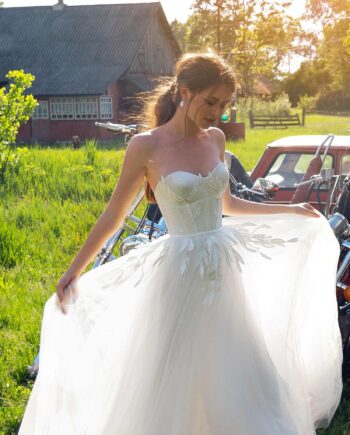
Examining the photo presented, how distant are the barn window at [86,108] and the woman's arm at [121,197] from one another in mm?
35307

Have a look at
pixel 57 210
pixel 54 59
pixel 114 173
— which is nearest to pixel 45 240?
pixel 57 210

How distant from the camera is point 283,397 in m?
3.39

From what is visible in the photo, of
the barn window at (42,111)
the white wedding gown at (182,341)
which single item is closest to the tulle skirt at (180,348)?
the white wedding gown at (182,341)

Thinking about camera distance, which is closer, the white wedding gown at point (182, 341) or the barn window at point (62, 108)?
the white wedding gown at point (182, 341)

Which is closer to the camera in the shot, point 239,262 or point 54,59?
point 239,262

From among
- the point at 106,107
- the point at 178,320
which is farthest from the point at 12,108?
the point at 106,107

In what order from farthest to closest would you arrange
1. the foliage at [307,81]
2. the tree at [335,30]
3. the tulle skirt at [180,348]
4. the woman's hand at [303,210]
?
the foliage at [307,81] < the tree at [335,30] < the woman's hand at [303,210] < the tulle skirt at [180,348]

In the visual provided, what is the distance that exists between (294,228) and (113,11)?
132ft

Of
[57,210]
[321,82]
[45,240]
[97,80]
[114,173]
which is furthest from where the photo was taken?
[321,82]

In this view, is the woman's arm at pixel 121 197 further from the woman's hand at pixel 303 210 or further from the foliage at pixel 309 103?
the foliage at pixel 309 103

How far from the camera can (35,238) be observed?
9.35 metres

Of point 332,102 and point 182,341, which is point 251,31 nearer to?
point 332,102

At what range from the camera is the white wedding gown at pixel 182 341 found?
323 centimetres

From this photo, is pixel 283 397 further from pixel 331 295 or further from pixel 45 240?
pixel 45 240
